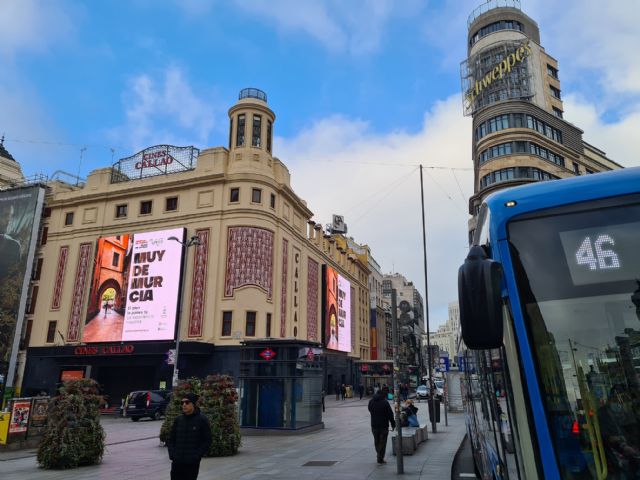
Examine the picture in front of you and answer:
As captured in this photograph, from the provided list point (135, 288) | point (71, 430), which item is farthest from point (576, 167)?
point (71, 430)

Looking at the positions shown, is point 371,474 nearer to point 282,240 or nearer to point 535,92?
point 282,240

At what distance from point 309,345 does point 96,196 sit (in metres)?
30.2

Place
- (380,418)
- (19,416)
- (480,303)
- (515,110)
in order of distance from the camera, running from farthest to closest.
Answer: (515,110), (19,416), (380,418), (480,303)

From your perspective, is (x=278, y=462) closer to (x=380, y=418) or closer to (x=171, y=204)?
(x=380, y=418)

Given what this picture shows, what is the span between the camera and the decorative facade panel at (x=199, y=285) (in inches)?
1412

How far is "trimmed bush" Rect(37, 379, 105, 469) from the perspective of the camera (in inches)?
444

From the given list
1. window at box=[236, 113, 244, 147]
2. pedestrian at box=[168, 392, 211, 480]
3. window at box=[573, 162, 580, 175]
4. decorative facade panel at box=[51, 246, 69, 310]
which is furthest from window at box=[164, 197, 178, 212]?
window at box=[573, 162, 580, 175]

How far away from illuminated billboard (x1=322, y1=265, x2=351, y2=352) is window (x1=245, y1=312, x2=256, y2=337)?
15052mm

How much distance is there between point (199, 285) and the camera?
120 ft

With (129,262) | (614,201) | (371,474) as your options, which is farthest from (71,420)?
(129,262)

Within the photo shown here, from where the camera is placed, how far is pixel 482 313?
3.02 metres

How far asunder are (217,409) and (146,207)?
3136 centimetres

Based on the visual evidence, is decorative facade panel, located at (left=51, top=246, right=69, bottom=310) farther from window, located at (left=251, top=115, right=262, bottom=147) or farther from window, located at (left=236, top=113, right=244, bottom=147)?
window, located at (left=251, top=115, right=262, bottom=147)

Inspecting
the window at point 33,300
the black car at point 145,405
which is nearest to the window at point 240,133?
the black car at point 145,405
